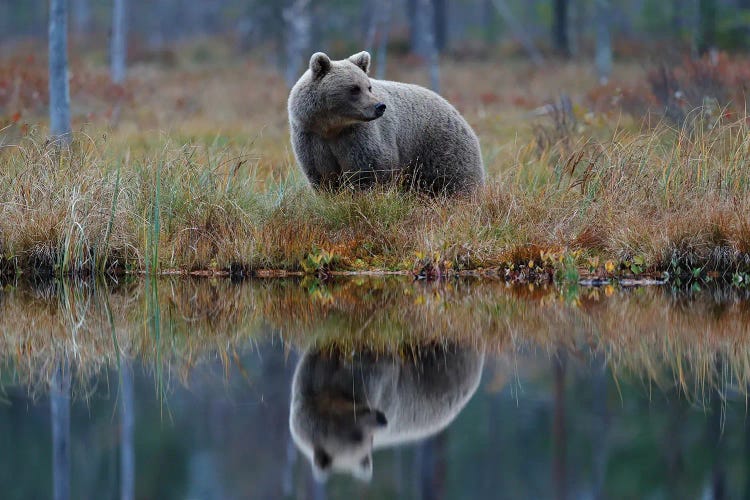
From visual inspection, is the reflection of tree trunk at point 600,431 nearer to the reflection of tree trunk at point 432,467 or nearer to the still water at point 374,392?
the still water at point 374,392

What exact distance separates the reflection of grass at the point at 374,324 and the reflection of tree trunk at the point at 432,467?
166 centimetres

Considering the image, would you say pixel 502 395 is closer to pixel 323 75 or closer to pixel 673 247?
pixel 673 247

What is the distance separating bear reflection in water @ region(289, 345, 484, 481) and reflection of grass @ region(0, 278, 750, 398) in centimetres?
34

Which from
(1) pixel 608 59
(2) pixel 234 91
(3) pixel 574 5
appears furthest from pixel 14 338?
(3) pixel 574 5

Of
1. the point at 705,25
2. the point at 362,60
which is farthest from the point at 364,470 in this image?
the point at 705,25

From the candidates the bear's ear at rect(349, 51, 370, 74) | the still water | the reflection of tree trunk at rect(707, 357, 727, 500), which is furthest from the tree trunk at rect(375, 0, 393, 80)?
the reflection of tree trunk at rect(707, 357, 727, 500)

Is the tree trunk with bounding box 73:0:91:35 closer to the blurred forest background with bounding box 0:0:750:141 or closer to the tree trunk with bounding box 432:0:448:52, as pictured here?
the blurred forest background with bounding box 0:0:750:141

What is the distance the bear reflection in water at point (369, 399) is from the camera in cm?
467

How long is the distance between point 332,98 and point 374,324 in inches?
115

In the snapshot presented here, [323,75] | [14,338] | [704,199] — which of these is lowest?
[14,338]

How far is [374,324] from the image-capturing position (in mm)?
7203

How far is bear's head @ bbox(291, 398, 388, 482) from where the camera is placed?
4438 millimetres

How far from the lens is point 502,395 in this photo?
5570 millimetres

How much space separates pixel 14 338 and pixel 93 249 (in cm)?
249
